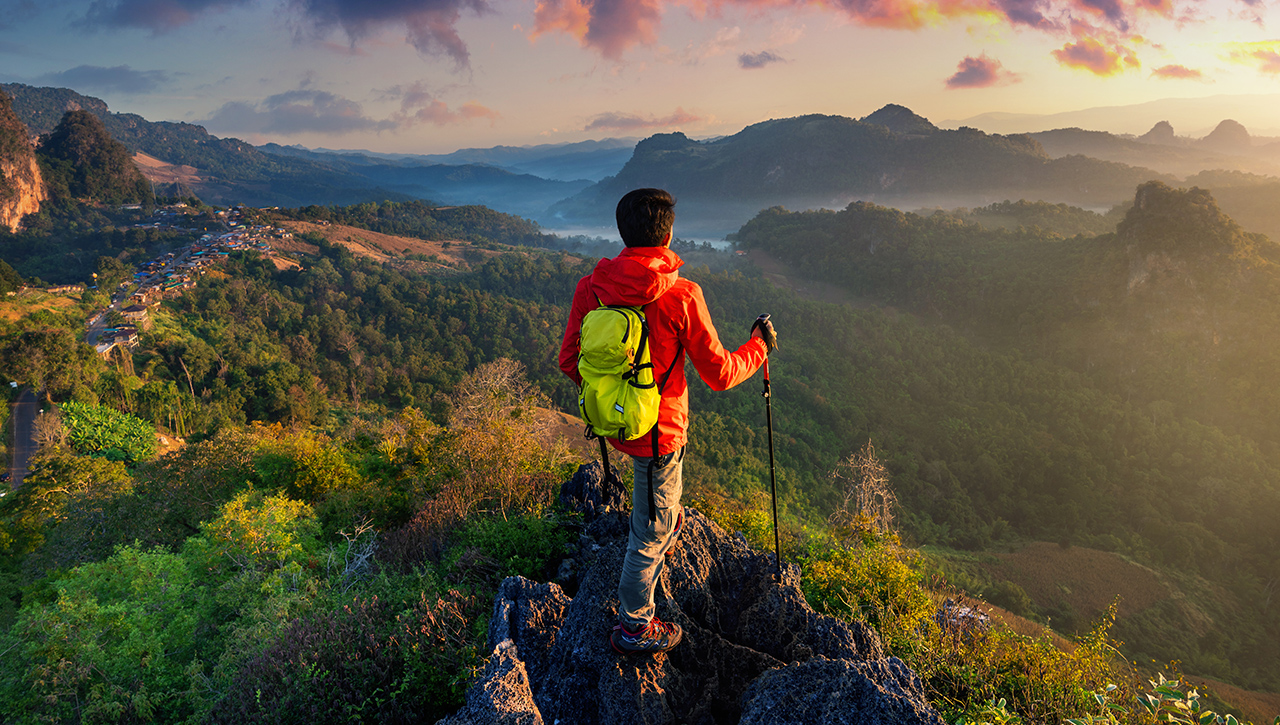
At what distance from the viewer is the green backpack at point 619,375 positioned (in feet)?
9.18

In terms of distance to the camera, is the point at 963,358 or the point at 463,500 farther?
the point at 963,358

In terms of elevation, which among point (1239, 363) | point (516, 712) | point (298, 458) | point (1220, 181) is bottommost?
point (1239, 363)

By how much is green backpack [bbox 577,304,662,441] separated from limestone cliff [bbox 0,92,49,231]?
135 metres

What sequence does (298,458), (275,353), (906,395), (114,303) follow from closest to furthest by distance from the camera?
(298,458) < (906,395) < (275,353) < (114,303)

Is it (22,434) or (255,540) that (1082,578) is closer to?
(255,540)

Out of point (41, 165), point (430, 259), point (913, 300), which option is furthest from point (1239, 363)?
point (41, 165)

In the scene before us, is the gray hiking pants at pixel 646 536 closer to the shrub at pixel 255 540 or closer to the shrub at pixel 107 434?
the shrub at pixel 255 540

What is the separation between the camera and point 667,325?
297cm

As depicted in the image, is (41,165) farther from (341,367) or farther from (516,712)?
(516,712)

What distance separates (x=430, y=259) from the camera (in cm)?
8719

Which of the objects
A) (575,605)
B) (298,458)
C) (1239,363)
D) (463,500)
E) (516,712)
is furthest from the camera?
(1239,363)

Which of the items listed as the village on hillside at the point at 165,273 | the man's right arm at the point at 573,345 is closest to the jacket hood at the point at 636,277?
the man's right arm at the point at 573,345

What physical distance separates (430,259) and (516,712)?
92961mm

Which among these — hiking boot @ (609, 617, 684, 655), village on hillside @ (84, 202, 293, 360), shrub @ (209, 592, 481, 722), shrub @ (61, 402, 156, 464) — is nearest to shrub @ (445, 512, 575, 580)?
shrub @ (209, 592, 481, 722)
